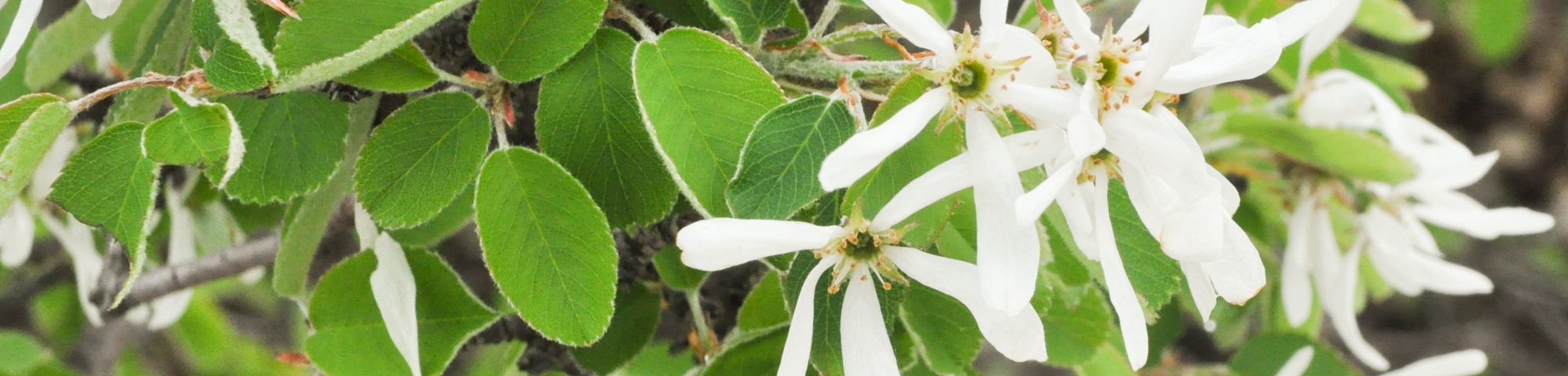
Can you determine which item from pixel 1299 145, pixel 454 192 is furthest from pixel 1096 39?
pixel 1299 145

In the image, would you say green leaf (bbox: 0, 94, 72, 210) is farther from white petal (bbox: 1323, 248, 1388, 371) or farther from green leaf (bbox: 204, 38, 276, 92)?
white petal (bbox: 1323, 248, 1388, 371)

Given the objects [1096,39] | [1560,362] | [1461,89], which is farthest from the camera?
[1461,89]

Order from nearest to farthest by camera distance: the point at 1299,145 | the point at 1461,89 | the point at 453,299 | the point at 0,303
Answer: the point at 453,299 → the point at 1299,145 → the point at 0,303 → the point at 1461,89

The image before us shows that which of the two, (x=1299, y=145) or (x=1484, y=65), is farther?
(x=1484, y=65)

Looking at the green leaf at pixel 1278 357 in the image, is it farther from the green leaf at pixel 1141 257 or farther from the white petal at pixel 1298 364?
the green leaf at pixel 1141 257

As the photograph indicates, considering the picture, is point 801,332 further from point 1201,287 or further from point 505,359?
point 505,359

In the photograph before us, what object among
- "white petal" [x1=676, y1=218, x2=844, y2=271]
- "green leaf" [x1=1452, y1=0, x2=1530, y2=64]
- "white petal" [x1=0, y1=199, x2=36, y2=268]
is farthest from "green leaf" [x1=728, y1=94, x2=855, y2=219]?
"green leaf" [x1=1452, y1=0, x2=1530, y2=64]

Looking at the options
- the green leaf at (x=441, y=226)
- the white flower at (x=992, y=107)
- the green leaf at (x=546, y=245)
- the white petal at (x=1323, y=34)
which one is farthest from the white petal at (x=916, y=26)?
the white petal at (x=1323, y=34)

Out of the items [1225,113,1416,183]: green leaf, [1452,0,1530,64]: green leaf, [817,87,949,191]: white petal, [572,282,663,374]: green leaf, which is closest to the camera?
[817,87,949,191]: white petal

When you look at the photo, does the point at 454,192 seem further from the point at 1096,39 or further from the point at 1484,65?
the point at 1484,65
